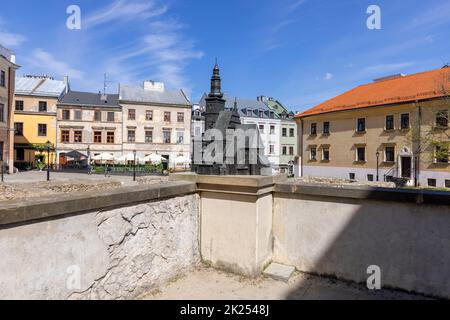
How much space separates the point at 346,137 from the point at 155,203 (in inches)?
1267

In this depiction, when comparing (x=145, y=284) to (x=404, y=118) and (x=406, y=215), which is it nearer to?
(x=406, y=215)

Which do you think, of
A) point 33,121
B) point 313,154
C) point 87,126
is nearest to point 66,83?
point 33,121

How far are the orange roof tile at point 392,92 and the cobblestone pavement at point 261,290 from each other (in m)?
24.9

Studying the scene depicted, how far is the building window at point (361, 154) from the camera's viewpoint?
30.6m

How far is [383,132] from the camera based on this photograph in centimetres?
2912

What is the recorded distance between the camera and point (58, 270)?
2906 mm

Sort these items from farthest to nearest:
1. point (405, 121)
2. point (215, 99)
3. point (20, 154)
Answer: point (20, 154) → point (405, 121) → point (215, 99)

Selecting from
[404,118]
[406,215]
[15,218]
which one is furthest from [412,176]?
[15,218]

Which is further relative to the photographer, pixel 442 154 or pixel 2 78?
pixel 2 78

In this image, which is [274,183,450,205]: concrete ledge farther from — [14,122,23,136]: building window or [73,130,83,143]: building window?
[14,122,23,136]: building window

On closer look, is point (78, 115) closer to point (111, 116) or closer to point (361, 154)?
point (111, 116)

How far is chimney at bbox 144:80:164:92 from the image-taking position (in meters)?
47.2

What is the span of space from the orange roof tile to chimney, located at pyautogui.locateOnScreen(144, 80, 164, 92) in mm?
25139

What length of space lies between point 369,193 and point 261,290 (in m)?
2.17
